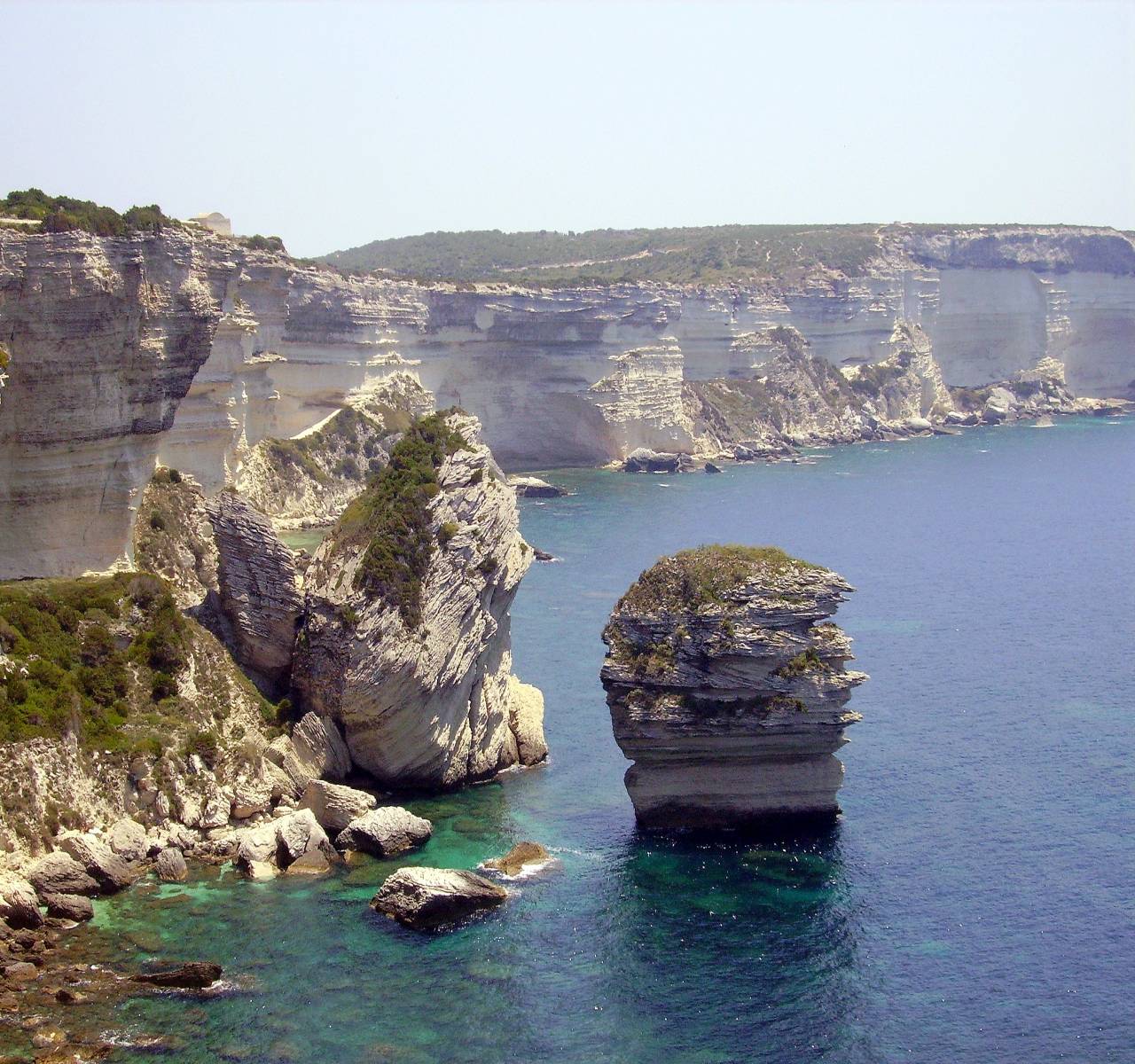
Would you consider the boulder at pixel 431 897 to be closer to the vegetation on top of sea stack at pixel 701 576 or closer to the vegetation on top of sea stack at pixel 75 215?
the vegetation on top of sea stack at pixel 701 576

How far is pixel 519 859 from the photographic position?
35438 millimetres

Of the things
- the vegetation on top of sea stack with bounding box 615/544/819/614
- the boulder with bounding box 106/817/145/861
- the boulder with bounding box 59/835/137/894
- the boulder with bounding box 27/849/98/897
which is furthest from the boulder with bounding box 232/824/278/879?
the vegetation on top of sea stack with bounding box 615/544/819/614

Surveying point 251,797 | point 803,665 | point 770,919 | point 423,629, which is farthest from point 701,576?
point 251,797

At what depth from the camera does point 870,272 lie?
484 ft

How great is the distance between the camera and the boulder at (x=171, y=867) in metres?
33.2

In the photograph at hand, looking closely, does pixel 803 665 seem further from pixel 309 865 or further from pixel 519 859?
pixel 309 865

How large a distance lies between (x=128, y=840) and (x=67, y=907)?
11.4 feet

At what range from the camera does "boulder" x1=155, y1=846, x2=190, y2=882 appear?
33.2 m

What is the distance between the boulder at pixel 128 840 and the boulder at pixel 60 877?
4.99ft

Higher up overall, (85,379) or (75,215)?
(75,215)

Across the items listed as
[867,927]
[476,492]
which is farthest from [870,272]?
[867,927]

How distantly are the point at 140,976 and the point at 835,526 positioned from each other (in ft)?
211

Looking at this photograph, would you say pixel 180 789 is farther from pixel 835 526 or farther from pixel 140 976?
pixel 835 526

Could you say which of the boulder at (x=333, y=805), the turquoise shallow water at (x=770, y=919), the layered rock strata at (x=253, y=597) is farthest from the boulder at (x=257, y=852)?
the layered rock strata at (x=253, y=597)
